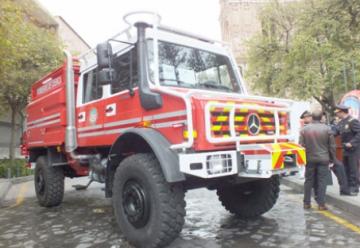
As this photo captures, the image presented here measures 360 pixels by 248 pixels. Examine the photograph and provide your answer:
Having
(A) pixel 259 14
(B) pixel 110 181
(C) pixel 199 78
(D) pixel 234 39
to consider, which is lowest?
(B) pixel 110 181

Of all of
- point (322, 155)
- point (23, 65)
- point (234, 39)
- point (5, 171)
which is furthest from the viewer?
point (234, 39)

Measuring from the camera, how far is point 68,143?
283 inches

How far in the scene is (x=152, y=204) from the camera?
15.8 feet

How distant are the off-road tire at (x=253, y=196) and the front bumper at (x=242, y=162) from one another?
120cm

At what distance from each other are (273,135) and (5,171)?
12.6m

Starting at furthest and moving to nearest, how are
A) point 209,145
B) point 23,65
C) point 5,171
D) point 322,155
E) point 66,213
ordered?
point 23,65 → point 5,171 → point 66,213 → point 322,155 → point 209,145

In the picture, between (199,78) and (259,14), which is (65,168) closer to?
(199,78)

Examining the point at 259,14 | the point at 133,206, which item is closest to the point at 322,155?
the point at 133,206

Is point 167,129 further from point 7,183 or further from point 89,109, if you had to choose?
point 7,183

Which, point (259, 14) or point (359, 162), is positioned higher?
point (259, 14)

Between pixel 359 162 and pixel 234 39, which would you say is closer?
pixel 359 162

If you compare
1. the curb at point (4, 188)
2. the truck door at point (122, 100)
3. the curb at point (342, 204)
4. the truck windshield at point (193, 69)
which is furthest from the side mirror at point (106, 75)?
the curb at point (4, 188)

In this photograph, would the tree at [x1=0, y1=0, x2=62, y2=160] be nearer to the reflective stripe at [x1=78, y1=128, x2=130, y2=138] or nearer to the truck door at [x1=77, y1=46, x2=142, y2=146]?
the truck door at [x1=77, y1=46, x2=142, y2=146]

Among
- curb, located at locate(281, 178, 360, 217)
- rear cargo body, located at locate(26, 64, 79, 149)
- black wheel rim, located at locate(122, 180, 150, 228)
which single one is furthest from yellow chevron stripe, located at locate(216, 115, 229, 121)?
rear cargo body, located at locate(26, 64, 79, 149)
